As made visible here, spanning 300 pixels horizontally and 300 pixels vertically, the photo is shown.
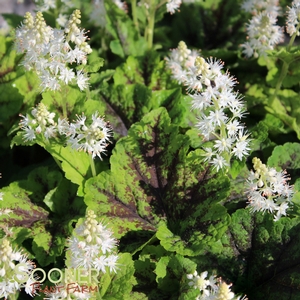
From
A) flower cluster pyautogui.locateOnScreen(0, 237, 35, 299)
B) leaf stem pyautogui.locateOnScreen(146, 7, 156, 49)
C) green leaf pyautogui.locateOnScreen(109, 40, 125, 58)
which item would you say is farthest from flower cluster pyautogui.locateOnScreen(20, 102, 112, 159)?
leaf stem pyautogui.locateOnScreen(146, 7, 156, 49)

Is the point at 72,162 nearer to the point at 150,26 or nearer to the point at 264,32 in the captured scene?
the point at 150,26

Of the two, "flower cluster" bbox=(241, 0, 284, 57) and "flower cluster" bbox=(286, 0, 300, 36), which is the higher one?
"flower cluster" bbox=(286, 0, 300, 36)

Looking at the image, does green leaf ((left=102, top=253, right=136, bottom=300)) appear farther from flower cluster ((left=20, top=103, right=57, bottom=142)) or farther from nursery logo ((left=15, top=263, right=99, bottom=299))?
flower cluster ((left=20, top=103, right=57, bottom=142))

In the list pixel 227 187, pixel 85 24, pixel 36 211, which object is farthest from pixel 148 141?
pixel 85 24

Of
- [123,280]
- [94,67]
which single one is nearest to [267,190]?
[123,280]

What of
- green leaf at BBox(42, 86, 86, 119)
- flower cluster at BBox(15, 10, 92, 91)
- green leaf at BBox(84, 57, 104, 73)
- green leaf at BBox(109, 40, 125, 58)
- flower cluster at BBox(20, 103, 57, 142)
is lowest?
green leaf at BBox(109, 40, 125, 58)

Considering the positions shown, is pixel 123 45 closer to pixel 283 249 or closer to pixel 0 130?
pixel 0 130

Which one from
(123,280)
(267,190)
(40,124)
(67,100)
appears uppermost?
(40,124)
